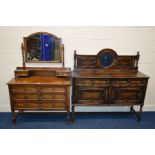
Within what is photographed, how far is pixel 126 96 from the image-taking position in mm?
3297

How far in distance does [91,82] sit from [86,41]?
0.93m

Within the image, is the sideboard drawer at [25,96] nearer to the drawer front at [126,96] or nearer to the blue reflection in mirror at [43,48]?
the blue reflection in mirror at [43,48]

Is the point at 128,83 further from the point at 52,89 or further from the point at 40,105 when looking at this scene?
the point at 40,105

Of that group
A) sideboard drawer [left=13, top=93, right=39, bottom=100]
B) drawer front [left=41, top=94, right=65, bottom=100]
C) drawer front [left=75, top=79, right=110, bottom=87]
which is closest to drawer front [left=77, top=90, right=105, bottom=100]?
drawer front [left=75, top=79, right=110, bottom=87]

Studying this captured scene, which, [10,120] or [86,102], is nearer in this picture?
[86,102]

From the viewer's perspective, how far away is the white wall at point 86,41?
3.35m

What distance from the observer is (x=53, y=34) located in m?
3.33

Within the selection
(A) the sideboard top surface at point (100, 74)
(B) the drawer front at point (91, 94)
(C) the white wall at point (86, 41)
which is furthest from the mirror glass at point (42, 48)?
(B) the drawer front at point (91, 94)

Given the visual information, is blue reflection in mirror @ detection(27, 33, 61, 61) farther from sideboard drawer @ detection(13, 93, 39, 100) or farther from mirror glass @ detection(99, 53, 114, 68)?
mirror glass @ detection(99, 53, 114, 68)

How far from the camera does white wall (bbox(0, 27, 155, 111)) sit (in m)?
3.35

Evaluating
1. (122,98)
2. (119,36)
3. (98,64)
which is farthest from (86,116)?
(119,36)

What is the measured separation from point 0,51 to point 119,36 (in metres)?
2.58

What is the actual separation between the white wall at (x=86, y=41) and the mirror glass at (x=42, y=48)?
12cm

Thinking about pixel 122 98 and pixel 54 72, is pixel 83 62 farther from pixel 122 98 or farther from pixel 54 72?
pixel 122 98
